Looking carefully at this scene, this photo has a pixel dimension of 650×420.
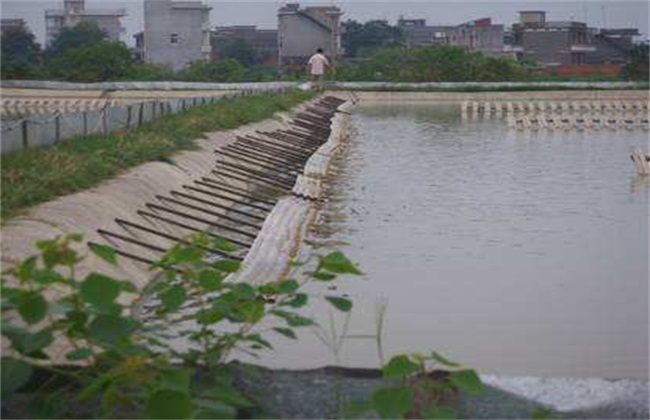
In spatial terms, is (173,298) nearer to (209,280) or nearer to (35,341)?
(209,280)

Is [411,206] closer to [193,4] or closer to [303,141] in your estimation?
[303,141]

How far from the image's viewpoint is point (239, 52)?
63125 millimetres

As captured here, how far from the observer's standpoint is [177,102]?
19.5 m

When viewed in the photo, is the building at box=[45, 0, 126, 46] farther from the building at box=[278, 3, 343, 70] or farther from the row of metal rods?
the row of metal rods

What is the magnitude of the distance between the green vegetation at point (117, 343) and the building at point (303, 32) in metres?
52.3

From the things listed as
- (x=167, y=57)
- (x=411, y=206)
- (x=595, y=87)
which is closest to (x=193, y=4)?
(x=167, y=57)

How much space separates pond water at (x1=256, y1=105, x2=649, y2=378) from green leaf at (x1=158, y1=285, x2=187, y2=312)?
1224mm

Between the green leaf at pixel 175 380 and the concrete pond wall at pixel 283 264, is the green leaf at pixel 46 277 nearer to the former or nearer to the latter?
the green leaf at pixel 175 380

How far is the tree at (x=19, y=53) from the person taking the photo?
3959cm

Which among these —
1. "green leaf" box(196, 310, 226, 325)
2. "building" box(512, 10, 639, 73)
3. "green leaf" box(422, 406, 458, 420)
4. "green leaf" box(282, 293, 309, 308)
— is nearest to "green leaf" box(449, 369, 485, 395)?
"green leaf" box(422, 406, 458, 420)

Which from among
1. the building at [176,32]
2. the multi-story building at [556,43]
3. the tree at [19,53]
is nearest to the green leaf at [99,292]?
the tree at [19,53]

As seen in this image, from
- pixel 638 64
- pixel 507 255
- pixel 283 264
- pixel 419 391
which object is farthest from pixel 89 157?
pixel 638 64

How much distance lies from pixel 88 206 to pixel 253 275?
5.24ft

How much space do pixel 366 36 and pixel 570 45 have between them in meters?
15.0
